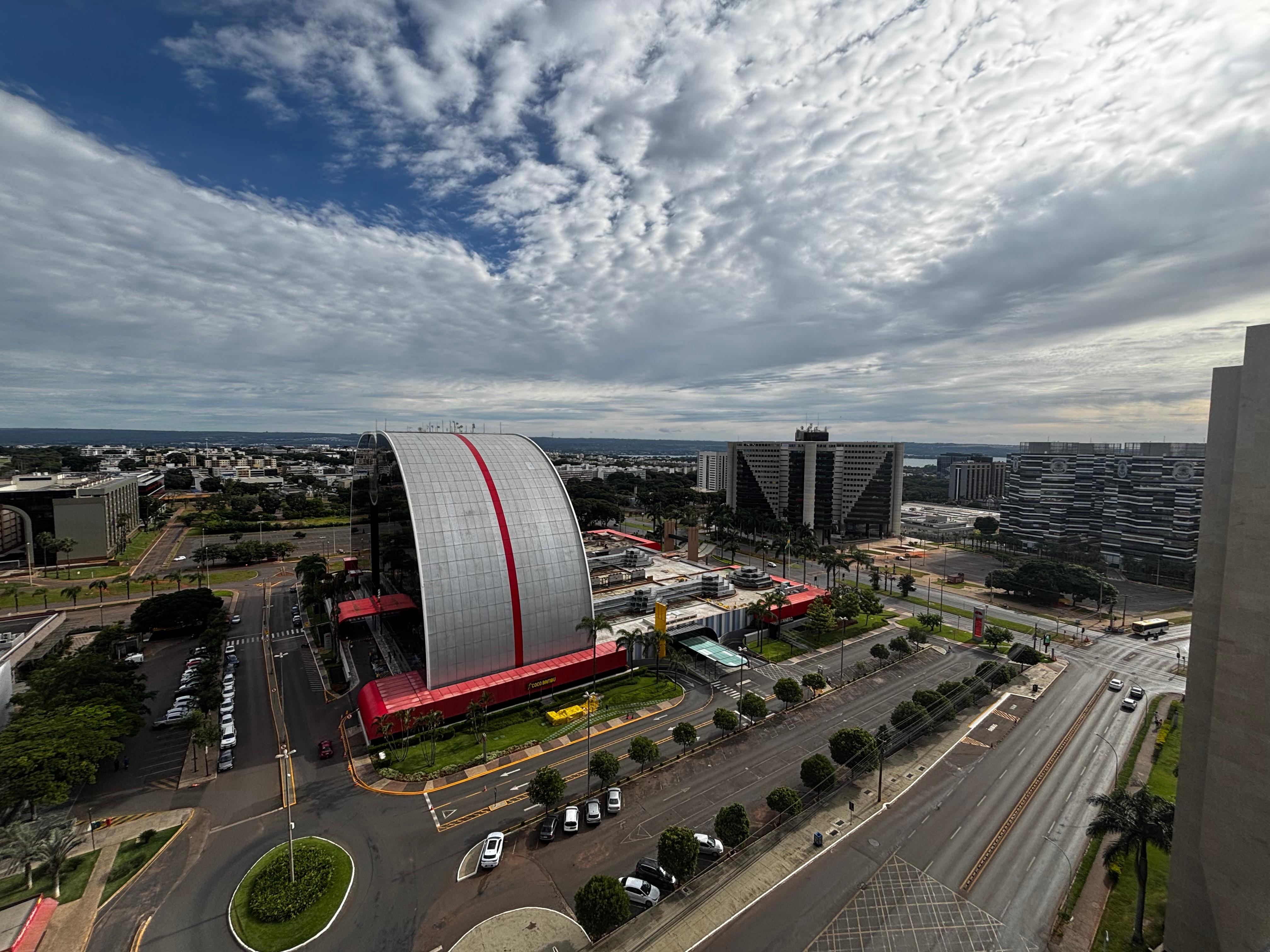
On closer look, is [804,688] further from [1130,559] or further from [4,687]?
[1130,559]

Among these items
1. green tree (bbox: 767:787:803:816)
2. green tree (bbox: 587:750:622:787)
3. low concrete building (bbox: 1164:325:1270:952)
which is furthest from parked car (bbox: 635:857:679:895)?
low concrete building (bbox: 1164:325:1270:952)

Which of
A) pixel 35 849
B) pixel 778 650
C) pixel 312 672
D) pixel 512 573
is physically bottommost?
pixel 778 650

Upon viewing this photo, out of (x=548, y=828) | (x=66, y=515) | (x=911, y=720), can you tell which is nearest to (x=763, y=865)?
(x=548, y=828)

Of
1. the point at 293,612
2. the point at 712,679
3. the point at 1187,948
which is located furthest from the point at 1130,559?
the point at 293,612

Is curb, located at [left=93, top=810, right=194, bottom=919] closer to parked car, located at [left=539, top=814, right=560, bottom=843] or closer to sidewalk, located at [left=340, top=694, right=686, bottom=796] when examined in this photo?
sidewalk, located at [left=340, top=694, right=686, bottom=796]

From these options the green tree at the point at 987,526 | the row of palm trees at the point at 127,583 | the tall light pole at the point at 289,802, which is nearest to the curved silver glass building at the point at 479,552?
the tall light pole at the point at 289,802

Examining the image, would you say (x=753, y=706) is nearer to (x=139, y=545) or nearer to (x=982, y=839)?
(x=982, y=839)
